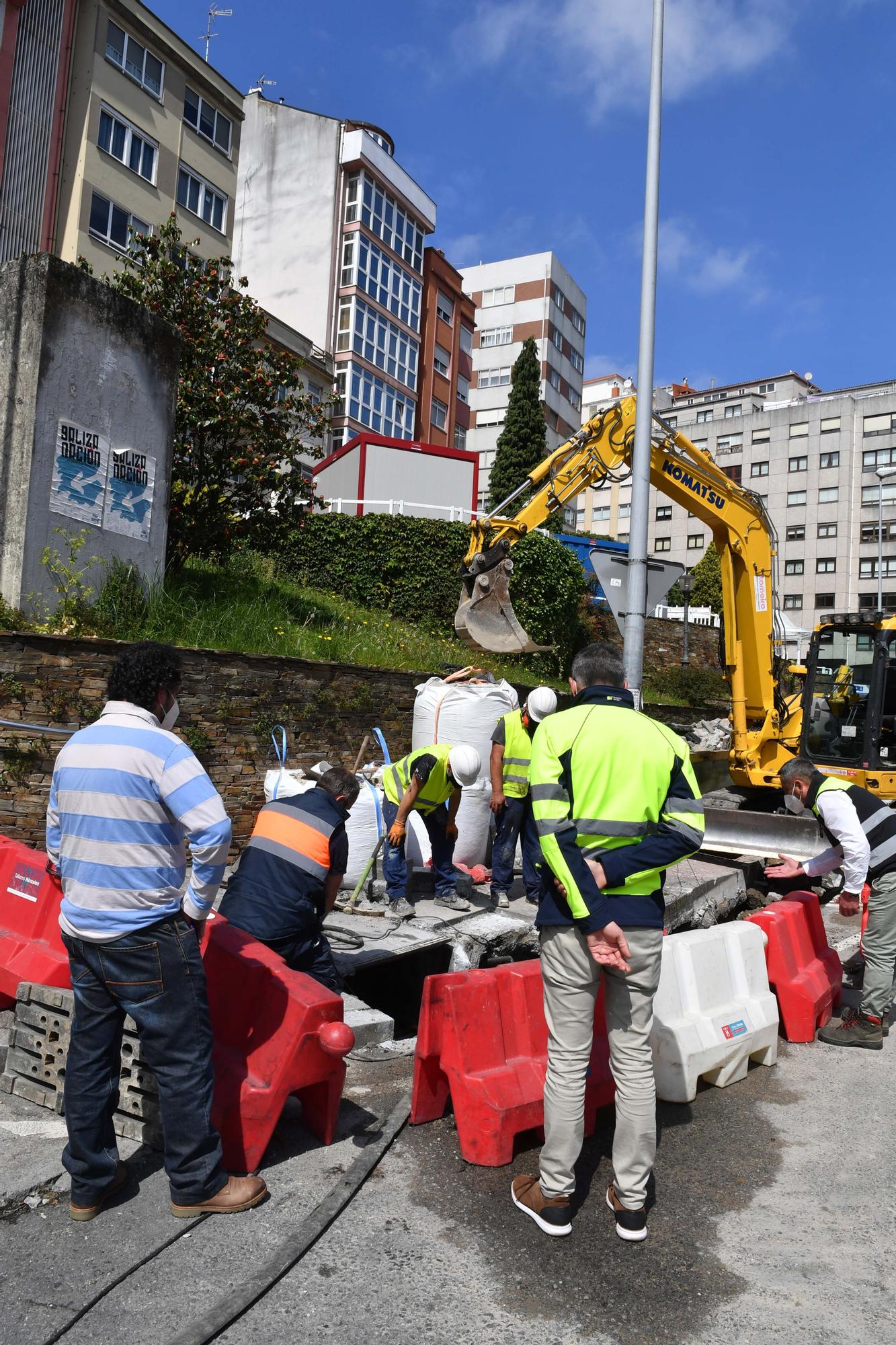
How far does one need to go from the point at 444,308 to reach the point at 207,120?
17524 millimetres

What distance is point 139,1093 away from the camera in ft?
12.3

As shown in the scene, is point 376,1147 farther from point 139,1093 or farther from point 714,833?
point 714,833

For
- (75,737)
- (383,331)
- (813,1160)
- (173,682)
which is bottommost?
(813,1160)

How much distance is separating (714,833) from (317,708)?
168 inches

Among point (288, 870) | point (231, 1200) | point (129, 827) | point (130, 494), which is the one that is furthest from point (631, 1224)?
point (130, 494)

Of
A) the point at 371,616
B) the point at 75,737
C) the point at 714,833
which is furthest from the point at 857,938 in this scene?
the point at 371,616

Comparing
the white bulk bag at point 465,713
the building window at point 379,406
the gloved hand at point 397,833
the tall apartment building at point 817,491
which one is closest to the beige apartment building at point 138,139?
the building window at point 379,406

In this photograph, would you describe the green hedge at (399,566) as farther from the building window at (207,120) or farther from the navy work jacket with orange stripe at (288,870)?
the building window at (207,120)

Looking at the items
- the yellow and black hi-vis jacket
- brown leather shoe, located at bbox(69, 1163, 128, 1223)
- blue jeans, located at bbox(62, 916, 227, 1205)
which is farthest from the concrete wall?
the yellow and black hi-vis jacket

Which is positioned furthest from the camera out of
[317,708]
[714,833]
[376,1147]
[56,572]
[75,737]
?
[714,833]

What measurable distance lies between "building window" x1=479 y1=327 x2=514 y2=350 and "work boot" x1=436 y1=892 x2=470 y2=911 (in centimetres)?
5381

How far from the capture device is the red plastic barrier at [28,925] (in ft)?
15.0

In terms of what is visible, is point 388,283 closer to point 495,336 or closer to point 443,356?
point 443,356

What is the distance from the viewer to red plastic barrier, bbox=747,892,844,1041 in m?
5.69
